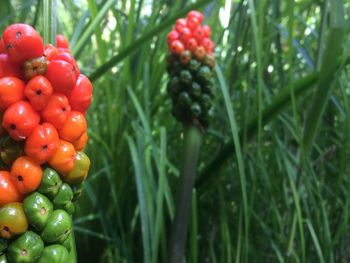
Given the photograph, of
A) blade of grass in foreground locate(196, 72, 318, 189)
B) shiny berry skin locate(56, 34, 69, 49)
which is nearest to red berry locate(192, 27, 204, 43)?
blade of grass in foreground locate(196, 72, 318, 189)

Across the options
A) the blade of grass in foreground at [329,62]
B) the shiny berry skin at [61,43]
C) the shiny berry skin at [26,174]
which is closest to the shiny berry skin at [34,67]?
the shiny berry skin at [26,174]

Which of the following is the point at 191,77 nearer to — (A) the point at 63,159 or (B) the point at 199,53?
(B) the point at 199,53

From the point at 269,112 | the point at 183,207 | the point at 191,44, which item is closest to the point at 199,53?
the point at 191,44

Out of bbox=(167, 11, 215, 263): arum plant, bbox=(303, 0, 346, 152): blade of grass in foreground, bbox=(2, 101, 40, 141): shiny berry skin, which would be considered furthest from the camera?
bbox=(167, 11, 215, 263): arum plant

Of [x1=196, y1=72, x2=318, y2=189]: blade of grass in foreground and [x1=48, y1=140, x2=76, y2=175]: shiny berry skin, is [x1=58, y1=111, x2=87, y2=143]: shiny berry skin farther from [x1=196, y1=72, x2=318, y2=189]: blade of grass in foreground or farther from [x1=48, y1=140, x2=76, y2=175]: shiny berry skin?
[x1=196, y1=72, x2=318, y2=189]: blade of grass in foreground

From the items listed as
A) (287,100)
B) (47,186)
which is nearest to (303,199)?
(287,100)

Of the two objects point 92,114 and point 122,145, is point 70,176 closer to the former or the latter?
point 122,145

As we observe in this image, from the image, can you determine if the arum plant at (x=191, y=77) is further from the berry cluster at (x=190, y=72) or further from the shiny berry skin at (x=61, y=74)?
the shiny berry skin at (x=61, y=74)
